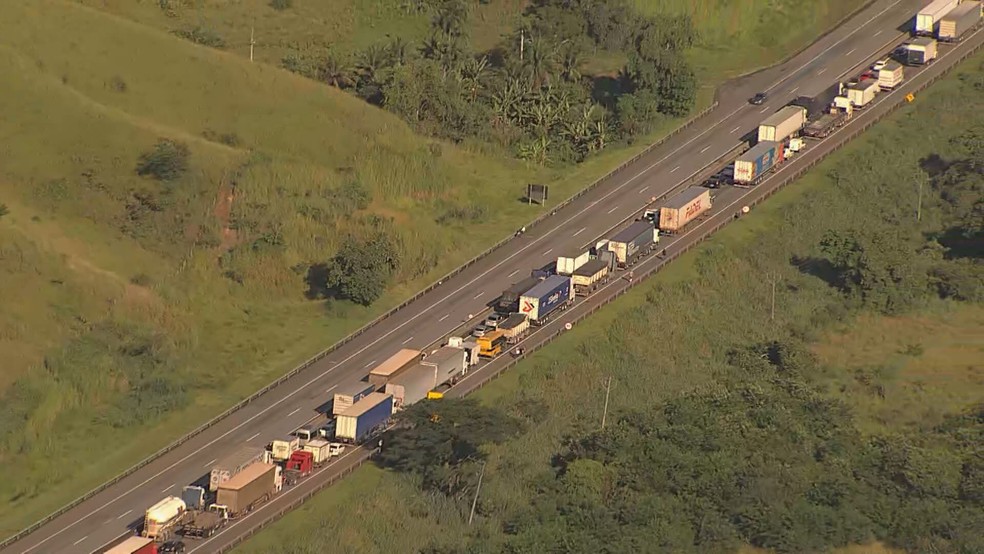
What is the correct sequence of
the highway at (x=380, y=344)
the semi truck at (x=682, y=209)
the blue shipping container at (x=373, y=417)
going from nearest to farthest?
the highway at (x=380, y=344)
the blue shipping container at (x=373, y=417)
the semi truck at (x=682, y=209)

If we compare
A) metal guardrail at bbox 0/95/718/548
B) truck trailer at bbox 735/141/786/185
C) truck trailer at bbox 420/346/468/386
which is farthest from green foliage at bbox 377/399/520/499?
truck trailer at bbox 735/141/786/185

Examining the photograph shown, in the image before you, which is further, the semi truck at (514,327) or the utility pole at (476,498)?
the semi truck at (514,327)

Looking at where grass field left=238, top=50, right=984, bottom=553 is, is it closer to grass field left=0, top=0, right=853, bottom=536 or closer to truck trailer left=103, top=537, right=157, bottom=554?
truck trailer left=103, top=537, right=157, bottom=554

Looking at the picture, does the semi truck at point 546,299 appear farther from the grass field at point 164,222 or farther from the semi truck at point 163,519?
the semi truck at point 163,519

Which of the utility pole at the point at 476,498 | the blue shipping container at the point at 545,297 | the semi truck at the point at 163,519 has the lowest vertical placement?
the utility pole at the point at 476,498

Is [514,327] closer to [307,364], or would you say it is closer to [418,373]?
[418,373]

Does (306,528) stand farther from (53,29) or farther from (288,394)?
(53,29)

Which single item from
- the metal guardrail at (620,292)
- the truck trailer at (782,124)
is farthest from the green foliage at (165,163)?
the truck trailer at (782,124)
